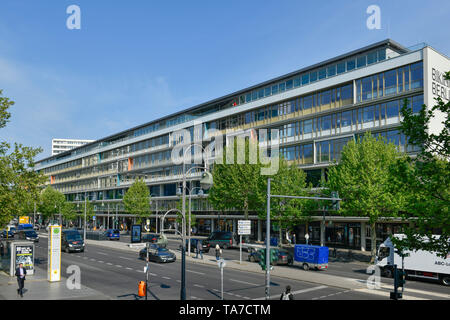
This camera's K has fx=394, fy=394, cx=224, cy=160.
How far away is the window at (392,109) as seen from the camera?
45594 millimetres

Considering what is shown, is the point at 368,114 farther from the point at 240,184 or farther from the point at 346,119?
the point at 240,184

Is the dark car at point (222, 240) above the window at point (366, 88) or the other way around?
the other way around

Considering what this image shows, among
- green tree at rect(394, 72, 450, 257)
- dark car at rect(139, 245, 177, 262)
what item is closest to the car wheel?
green tree at rect(394, 72, 450, 257)

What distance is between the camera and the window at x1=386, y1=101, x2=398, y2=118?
45594mm

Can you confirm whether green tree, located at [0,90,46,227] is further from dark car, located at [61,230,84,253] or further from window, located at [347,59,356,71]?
window, located at [347,59,356,71]

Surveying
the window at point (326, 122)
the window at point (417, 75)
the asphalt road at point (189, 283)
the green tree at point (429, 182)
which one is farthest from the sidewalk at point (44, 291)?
the window at point (417, 75)

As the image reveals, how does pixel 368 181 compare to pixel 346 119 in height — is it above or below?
below

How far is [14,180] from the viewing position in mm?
30688

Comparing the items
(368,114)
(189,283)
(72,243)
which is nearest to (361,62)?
(368,114)

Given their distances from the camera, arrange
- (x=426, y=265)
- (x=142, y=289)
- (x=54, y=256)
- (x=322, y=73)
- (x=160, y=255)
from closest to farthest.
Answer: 1. (x=142, y=289)
2. (x=54, y=256)
3. (x=426, y=265)
4. (x=160, y=255)
5. (x=322, y=73)

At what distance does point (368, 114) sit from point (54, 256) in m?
38.3

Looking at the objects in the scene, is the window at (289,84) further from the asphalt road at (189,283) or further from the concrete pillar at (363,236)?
the asphalt road at (189,283)

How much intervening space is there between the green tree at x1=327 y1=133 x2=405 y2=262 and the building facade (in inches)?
127
